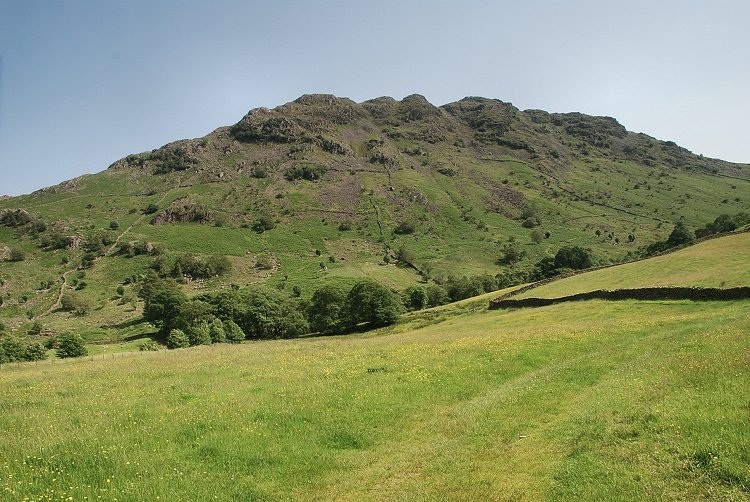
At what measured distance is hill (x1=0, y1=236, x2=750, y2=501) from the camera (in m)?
10.3

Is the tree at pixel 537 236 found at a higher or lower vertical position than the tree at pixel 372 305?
higher

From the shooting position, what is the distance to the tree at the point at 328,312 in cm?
9381

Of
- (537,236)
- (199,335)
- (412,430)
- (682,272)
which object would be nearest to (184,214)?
(199,335)

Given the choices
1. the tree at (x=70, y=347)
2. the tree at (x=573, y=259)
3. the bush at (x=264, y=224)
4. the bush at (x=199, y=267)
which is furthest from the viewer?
the bush at (x=264, y=224)

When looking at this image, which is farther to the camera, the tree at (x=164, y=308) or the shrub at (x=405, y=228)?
the shrub at (x=405, y=228)

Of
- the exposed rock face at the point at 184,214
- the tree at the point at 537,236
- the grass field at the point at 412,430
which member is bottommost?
the grass field at the point at 412,430

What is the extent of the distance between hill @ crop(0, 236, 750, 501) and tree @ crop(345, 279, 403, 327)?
197 ft

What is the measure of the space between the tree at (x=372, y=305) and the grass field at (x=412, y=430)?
6023 cm

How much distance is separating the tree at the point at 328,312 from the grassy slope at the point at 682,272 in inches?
1550

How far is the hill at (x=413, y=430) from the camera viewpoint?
1027 cm

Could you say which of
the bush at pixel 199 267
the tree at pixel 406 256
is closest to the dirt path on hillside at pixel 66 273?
the bush at pixel 199 267

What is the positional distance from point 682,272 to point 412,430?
4928 centimetres

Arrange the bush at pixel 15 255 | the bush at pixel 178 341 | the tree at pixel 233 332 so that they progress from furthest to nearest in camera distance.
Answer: the bush at pixel 15 255 < the tree at pixel 233 332 < the bush at pixel 178 341

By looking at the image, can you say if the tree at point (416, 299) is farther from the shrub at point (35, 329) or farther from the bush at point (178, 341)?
the shrub at point (35, 329)
